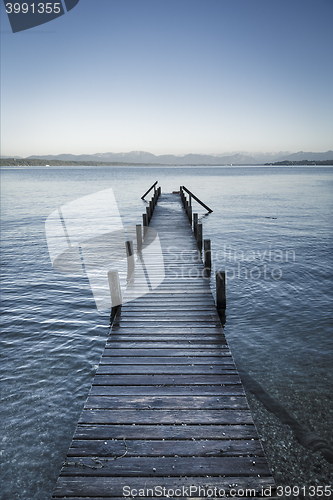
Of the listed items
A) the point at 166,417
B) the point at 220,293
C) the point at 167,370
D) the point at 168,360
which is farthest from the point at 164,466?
the point at 220,293

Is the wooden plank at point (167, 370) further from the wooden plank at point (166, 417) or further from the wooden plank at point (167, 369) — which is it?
the wooden plank at point (166, 417)

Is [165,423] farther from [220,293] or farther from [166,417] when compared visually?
[220,293]

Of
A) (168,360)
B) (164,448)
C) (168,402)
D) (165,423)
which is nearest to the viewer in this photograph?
(164,448)

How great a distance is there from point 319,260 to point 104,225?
17.7 meters

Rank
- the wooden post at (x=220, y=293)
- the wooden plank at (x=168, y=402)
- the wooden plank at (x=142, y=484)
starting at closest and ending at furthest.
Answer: the wooden plank at (x=142, y=484)
the wooden plank at (x=168, y=402)
the wooden post at (x=220, y=293)

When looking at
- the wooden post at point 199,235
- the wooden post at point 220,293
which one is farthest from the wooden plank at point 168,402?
the wooden post at point 199,235

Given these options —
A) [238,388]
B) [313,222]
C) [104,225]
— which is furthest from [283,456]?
[313,222]

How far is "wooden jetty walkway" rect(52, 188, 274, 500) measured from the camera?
3334 mm

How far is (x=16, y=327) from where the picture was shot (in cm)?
945

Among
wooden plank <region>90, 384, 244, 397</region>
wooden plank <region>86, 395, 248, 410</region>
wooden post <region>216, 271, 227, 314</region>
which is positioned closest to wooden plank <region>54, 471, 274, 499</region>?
wooden plank <region>86, 395, 248, 410</region>

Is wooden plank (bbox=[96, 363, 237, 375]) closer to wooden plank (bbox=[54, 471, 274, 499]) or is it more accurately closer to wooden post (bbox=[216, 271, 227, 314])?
wooden plank (bbox=[54, 471, 274, 499])

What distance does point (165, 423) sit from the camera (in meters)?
4.12

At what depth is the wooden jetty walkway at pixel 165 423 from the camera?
10.9ft

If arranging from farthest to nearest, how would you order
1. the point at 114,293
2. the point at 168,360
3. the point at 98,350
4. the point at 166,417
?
the point at 98,350, the point at 114,293, the point at 168,360, the point at 166,417
